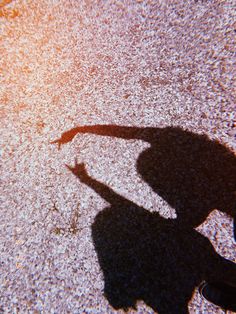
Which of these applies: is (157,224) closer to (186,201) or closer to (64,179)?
(186,201)

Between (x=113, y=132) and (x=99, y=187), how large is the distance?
1354 mm

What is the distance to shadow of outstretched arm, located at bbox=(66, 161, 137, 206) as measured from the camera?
434 cm

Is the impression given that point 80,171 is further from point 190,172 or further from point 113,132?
point 190,172

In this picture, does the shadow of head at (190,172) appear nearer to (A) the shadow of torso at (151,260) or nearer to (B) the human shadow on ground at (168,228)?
(B) the human shadow on ground at (168,228)

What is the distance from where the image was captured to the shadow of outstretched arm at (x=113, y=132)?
5.02 metres

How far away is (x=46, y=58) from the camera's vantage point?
766 centimetres

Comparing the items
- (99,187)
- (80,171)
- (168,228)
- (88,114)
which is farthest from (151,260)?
(88,114)

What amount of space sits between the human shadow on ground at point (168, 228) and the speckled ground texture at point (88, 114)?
144 mm

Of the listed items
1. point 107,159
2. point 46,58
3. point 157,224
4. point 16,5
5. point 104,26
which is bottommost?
point 157,224

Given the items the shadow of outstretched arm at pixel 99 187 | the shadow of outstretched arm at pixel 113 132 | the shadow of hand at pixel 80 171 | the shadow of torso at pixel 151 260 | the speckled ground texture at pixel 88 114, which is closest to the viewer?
the shadow of torso at pixel 151 260

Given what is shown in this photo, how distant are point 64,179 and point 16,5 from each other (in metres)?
9.09

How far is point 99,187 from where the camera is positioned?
462 centimetres

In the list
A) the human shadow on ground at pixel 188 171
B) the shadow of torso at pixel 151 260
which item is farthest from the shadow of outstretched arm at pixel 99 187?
the human shadow on ground at pixel 188 171

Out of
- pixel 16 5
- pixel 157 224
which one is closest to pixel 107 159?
pixel 157 224
